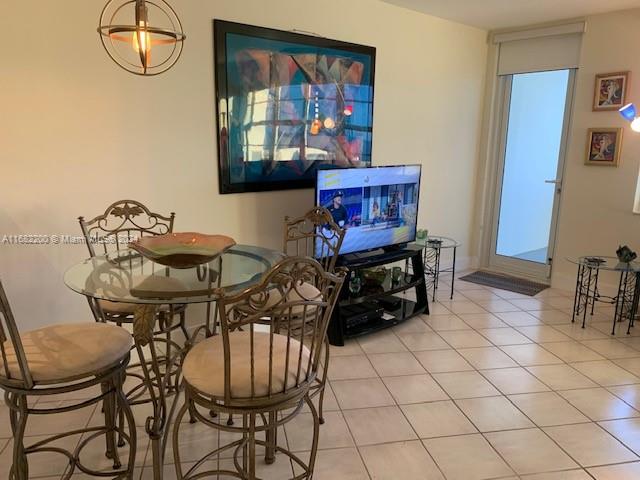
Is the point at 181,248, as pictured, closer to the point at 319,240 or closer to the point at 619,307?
the point at 319,240

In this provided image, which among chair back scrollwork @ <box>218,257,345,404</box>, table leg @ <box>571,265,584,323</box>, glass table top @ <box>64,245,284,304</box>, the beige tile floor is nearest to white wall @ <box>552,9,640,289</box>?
table leg @ <box>571,265,584,323</box>

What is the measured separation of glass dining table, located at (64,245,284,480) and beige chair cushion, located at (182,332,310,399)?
192mm

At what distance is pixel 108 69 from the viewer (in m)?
2.64

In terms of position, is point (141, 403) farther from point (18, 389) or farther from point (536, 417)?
point (536, 417)

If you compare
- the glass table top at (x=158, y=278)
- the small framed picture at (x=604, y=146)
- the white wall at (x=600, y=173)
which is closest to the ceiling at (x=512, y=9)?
the white wall at (x=600, y=173)

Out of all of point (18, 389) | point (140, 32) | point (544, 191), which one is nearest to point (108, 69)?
point (140, 32)

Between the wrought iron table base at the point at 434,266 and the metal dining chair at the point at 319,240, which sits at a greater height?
the metal dining chair at the point at 319,240

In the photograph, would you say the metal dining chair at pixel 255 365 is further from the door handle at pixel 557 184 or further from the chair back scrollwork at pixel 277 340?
the door handle at pixel 557 184

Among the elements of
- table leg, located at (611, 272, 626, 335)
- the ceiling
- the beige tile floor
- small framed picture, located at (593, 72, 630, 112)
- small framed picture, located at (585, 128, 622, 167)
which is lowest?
the beige tile floor

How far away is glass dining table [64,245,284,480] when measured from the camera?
1.75 meters

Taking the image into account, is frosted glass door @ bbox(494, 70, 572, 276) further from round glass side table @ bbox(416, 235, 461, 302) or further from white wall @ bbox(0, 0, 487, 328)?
white wall @ bbox(0, 0, 487, 328)

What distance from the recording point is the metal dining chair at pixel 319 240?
2407mm

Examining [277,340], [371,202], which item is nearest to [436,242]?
[371,202]

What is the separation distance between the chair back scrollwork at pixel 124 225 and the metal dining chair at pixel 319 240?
2.44ft
